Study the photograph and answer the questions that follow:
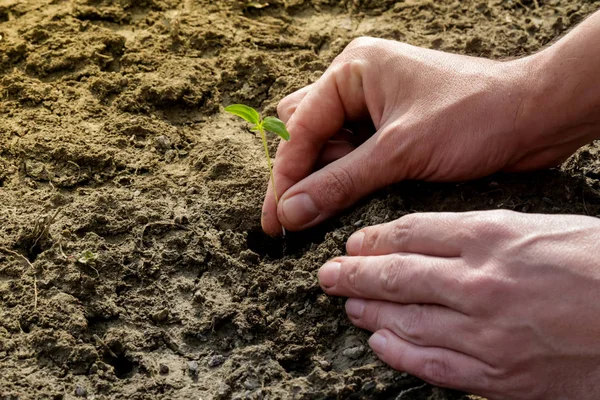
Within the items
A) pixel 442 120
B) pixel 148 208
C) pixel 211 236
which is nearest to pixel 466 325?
pixel 442 120

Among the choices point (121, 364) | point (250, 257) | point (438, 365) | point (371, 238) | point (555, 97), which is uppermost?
point (555, 97)

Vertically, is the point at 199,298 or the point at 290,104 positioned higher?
the point at 290,104

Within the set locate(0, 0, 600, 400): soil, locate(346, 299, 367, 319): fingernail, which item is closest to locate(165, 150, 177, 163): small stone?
locate(0, 0, 600, 400): soil

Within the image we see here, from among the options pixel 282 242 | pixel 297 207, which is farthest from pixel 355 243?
pixel 282 242

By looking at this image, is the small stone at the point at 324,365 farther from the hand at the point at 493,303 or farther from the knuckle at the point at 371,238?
the knuckle at the point at 371,238

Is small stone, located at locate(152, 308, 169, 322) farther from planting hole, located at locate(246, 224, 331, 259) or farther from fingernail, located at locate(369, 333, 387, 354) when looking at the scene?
fingernail, located at locate(369, 333, 387, 354)

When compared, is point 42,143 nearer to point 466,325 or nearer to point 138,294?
point 138,294

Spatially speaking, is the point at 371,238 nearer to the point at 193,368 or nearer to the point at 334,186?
the point at 334,186
